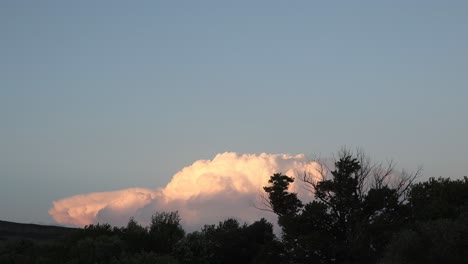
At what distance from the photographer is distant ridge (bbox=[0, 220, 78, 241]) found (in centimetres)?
7012

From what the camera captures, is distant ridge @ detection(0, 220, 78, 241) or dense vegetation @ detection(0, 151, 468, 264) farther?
distant ridge @ detection(0, 220, 78, 241)

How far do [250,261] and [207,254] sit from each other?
7663 mm

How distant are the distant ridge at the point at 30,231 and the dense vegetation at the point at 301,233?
28.5 feet

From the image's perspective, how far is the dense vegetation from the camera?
53.4 m

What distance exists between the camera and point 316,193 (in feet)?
218

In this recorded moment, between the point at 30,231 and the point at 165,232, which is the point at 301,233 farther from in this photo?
the point at 30,231

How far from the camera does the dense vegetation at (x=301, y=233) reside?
53375 millimetres

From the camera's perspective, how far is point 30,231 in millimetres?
72125

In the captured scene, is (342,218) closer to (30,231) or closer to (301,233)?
(301,233)

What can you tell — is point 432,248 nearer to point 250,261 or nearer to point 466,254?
point 466,254

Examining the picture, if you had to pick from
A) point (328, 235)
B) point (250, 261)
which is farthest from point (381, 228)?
point (250, 261)

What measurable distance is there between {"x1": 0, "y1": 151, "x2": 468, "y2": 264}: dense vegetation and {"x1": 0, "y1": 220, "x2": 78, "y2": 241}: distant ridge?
28.5 ft

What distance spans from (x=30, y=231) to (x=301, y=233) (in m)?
33.5

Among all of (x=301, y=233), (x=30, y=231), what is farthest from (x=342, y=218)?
(x=30, y=231)
